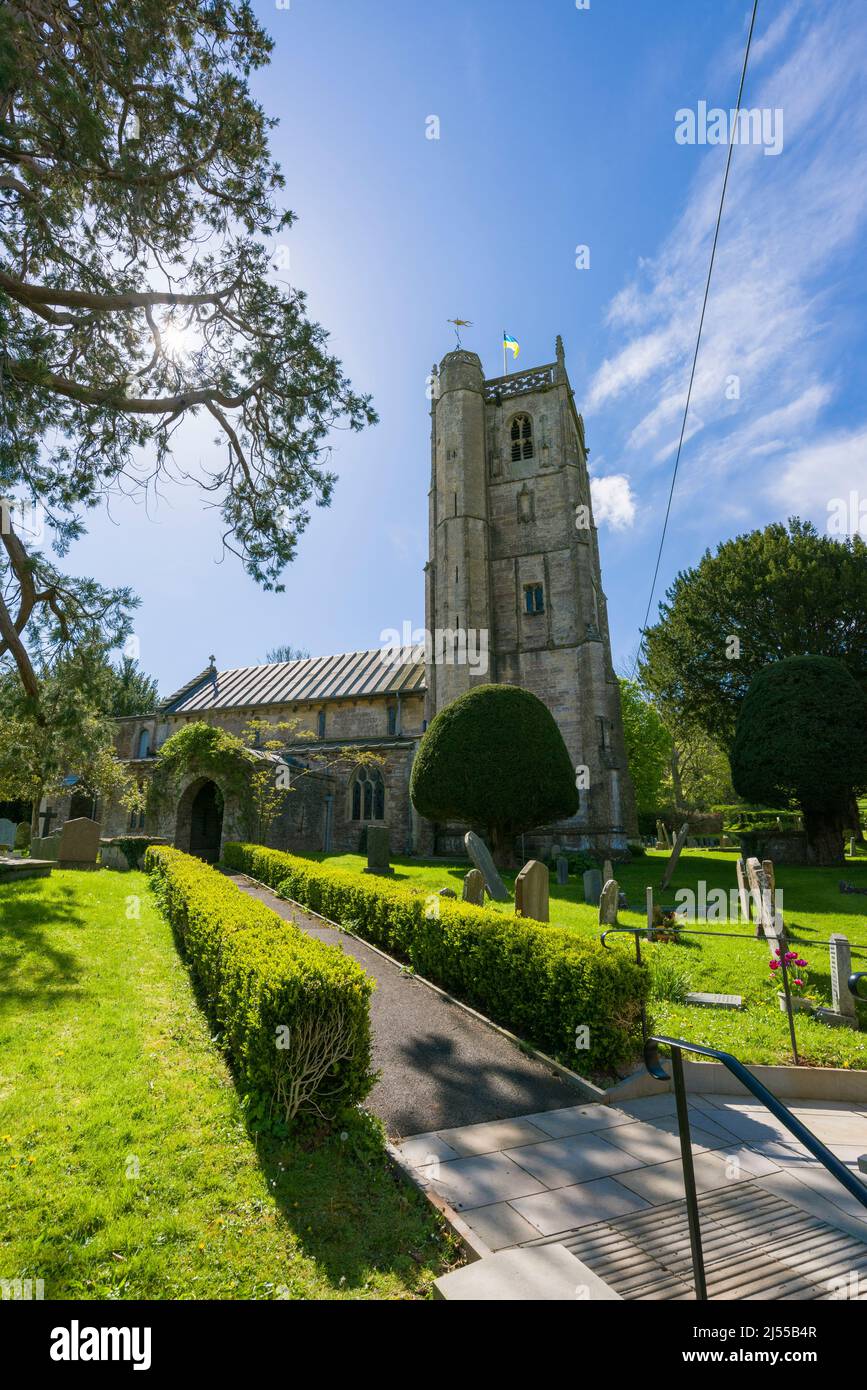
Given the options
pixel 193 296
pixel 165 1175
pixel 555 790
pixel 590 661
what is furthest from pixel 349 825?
pixel 165 1175

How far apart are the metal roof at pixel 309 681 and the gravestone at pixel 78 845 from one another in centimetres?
1611

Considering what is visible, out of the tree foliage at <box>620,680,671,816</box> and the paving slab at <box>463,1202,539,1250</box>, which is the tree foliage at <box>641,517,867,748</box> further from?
the paving slab at <box>463,1202,539,1250</box>

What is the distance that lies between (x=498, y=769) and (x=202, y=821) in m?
13.7

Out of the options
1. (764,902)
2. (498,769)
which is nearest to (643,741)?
(498,769)

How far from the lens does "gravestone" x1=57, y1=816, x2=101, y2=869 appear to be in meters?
17.5

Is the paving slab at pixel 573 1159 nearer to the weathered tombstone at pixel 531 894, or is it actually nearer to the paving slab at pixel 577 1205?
the paving slab at pixel 577 1205

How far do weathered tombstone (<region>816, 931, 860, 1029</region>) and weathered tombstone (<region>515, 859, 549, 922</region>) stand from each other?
3578 millimetres

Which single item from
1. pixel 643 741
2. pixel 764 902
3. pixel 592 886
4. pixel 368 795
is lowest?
pixel 592 886

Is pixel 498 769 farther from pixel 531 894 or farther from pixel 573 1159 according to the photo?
pixel 573 1159

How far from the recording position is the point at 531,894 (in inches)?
372

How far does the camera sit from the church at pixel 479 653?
84.1 ft

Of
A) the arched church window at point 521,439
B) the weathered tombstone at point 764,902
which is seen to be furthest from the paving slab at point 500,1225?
the arched church window at point 521,439
